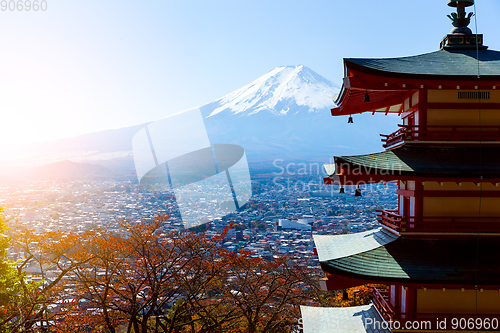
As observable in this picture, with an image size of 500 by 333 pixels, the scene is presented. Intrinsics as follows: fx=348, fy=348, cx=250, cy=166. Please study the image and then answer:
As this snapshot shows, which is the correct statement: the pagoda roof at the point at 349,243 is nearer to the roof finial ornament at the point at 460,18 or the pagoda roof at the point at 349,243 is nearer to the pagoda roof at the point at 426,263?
the pagoda roof at the point at 426,263

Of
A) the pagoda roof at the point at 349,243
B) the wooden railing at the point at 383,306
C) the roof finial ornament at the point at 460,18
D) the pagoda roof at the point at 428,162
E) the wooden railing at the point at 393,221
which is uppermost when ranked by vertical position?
the roof finial ornament at the point at 460,18

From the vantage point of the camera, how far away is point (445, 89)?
6797 mm

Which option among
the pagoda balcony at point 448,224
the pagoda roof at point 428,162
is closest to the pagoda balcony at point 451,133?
the pagoda roof at point 428,162

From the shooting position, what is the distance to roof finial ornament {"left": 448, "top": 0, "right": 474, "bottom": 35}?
307 inches

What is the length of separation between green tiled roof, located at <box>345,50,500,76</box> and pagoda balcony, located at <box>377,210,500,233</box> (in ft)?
8.94

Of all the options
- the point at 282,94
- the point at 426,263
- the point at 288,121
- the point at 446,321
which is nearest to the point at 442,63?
the point at 426,263

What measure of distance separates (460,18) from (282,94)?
12270cm

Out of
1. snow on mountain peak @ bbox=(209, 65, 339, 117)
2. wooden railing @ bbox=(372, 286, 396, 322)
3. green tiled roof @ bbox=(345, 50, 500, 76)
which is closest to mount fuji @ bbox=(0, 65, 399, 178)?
snow on mountain peak @ bbox=(209, 65, 339, 117)

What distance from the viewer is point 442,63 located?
23.4ft

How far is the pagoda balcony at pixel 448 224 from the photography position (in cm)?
661

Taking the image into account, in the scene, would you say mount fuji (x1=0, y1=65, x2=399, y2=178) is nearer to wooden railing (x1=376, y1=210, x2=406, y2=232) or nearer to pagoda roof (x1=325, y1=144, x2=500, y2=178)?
wooden railing (x1=376, y1=210, x2=406, y2=232)

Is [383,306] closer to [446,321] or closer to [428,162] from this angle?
[446,321]

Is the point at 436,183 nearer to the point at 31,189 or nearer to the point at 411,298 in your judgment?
the point at 411,298

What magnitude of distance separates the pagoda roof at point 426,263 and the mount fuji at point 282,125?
2586 inches
